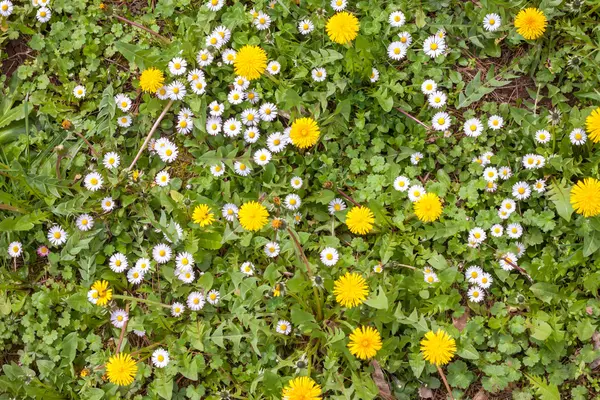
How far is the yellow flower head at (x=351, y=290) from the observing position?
3.21 metres

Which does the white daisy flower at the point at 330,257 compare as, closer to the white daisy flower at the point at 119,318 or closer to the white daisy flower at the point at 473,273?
the white daisy flower at the point at 473,273

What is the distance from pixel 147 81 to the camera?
366 centimetres

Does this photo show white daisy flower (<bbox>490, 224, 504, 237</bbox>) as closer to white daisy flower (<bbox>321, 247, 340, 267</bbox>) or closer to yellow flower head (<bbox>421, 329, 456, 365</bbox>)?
yellow flower head (<bbox>421, 329, 456, 365</bbox>)

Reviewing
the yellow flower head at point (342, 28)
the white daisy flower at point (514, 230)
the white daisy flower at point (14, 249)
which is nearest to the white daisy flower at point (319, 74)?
the yellow flower head at point (342, 28)

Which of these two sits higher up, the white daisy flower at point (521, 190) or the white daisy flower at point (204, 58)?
the white daisy flower at point (204, 58)

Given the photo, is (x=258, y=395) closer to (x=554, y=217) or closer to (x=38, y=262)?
(x=38, y=262)

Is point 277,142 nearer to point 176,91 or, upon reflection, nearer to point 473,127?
point 176,91

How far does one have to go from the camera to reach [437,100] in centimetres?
360

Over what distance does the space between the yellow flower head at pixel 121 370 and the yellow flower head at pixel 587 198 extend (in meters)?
2.75

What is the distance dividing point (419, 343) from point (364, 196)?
928 mm

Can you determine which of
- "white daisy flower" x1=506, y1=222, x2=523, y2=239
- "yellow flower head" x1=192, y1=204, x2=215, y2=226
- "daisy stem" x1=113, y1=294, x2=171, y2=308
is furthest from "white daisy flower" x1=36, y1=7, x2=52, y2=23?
"white daisy flower" x1=506, y1=222, x2=523, y2=239

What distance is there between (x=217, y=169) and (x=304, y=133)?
0.61 m

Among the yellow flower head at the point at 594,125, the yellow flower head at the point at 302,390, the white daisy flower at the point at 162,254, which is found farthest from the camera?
the white daisy flower at the point at 162,254

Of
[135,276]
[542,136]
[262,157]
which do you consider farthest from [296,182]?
[542,136]
